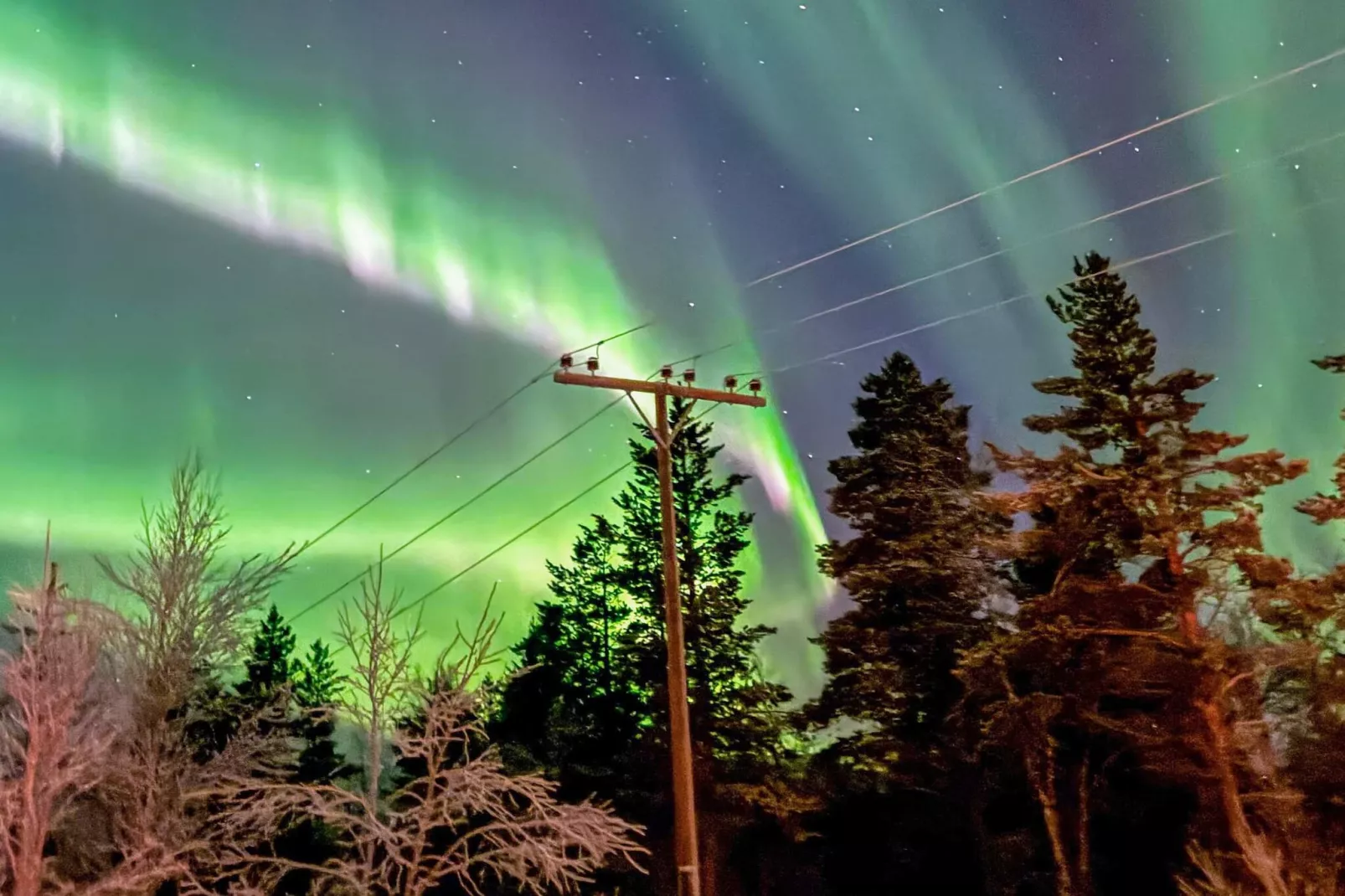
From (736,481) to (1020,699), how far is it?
13302mm

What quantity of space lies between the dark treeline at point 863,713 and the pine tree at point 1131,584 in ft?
0.22

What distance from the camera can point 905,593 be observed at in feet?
85.1

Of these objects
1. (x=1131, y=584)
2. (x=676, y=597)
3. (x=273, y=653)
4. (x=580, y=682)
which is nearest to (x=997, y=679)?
(x=1131, y=584)

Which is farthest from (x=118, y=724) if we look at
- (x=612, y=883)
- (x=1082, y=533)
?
(x=1082, y=533)

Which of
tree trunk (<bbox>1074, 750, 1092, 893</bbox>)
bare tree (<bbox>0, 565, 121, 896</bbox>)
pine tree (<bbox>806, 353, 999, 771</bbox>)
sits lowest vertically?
tree trunk (<bbox>1074, 750, 1092, 893</bbox>)

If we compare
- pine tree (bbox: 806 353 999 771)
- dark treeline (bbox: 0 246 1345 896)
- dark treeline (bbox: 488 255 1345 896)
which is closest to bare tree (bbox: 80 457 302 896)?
dark treeline (bbox: 0 246 1345 896)

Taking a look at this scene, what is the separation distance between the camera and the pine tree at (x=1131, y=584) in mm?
17734

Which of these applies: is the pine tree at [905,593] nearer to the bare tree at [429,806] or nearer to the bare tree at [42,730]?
the bare tree at [429,806]

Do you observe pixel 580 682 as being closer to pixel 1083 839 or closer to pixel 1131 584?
pixel 1083 839

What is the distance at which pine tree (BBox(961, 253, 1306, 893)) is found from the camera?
17734 millimetres

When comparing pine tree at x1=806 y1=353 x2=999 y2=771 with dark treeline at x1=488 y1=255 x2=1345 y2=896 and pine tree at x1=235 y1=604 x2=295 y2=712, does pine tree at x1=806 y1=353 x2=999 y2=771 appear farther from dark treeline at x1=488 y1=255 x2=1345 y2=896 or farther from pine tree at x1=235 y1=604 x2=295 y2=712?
pine tree at x1=235 y1=604 x2=295 y2=712

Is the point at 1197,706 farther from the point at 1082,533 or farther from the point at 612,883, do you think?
the point at 612,883

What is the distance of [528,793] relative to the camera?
13211mm

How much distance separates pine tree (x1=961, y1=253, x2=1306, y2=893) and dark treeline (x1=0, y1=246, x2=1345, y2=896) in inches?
2.6
